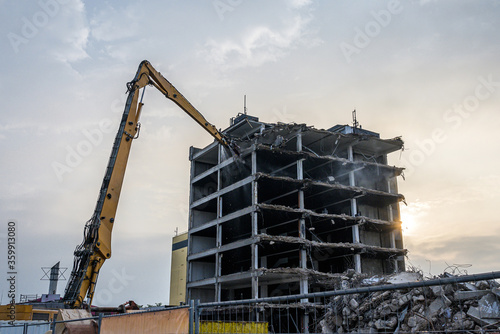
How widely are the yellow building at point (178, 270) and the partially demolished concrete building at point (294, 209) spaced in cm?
727

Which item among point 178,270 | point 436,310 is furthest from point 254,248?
point 436,310

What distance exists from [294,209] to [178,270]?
808 inches

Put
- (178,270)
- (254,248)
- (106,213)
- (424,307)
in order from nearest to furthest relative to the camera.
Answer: (424,307) < (106,213) < (254,248) < (178,270)

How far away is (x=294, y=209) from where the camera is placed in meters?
33.2

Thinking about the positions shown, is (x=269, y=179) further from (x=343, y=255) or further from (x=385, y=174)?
(x=385, y=174)

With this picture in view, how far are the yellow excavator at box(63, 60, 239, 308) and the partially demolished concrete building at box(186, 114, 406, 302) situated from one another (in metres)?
12.2

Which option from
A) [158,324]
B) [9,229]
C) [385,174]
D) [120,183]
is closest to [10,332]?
[9,229]

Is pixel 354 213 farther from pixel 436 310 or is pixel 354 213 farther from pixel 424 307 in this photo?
pixel 424 307

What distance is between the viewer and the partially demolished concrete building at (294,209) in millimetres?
33625

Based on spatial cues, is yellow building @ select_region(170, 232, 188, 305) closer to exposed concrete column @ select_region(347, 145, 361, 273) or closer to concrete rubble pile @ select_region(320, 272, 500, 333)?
exposed concrete column @ select_region(347, 145, 361, 273)

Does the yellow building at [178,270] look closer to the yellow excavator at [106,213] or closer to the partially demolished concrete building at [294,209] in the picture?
the partially demolished concrete building at [294,209]

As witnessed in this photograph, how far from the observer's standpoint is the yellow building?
46594 mm

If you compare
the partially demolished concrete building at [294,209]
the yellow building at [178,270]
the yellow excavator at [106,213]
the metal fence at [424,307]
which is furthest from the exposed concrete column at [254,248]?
the metal fence at [424,307]

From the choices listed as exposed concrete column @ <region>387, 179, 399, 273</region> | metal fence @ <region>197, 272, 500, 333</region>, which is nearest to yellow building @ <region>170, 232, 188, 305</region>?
exposed concrete column @ <region>387, 179, 399, 273</region>
